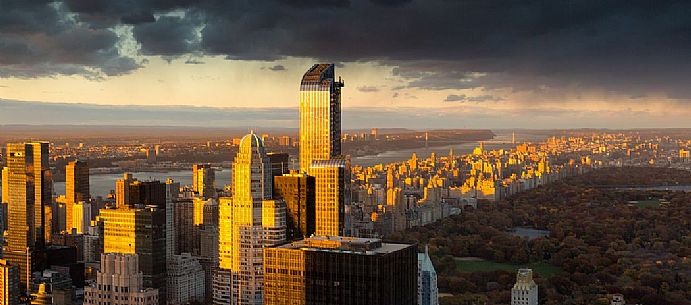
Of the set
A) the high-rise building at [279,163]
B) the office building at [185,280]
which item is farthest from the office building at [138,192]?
the high-rise building at [279,163]

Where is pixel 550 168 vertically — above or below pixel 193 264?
above

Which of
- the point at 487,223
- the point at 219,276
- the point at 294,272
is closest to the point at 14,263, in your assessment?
the point at 219,276

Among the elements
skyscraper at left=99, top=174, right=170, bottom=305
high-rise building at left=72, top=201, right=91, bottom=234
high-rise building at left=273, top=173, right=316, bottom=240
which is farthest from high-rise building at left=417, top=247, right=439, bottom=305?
high-rise building at left=72, top=201, right=91, bottom=234

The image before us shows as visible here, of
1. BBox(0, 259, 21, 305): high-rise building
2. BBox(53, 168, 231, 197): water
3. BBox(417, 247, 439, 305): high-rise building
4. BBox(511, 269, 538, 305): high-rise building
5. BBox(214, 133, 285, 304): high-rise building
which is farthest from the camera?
BBox(53, 168, 231, 197): water

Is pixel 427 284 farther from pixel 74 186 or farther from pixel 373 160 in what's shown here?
pixel 74 186

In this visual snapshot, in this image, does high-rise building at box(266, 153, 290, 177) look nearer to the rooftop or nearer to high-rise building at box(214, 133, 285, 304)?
high-rise building at box(214, 133, 285, 304)

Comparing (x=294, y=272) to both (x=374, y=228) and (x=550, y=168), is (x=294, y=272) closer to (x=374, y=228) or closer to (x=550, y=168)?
(x=374, y=228)
